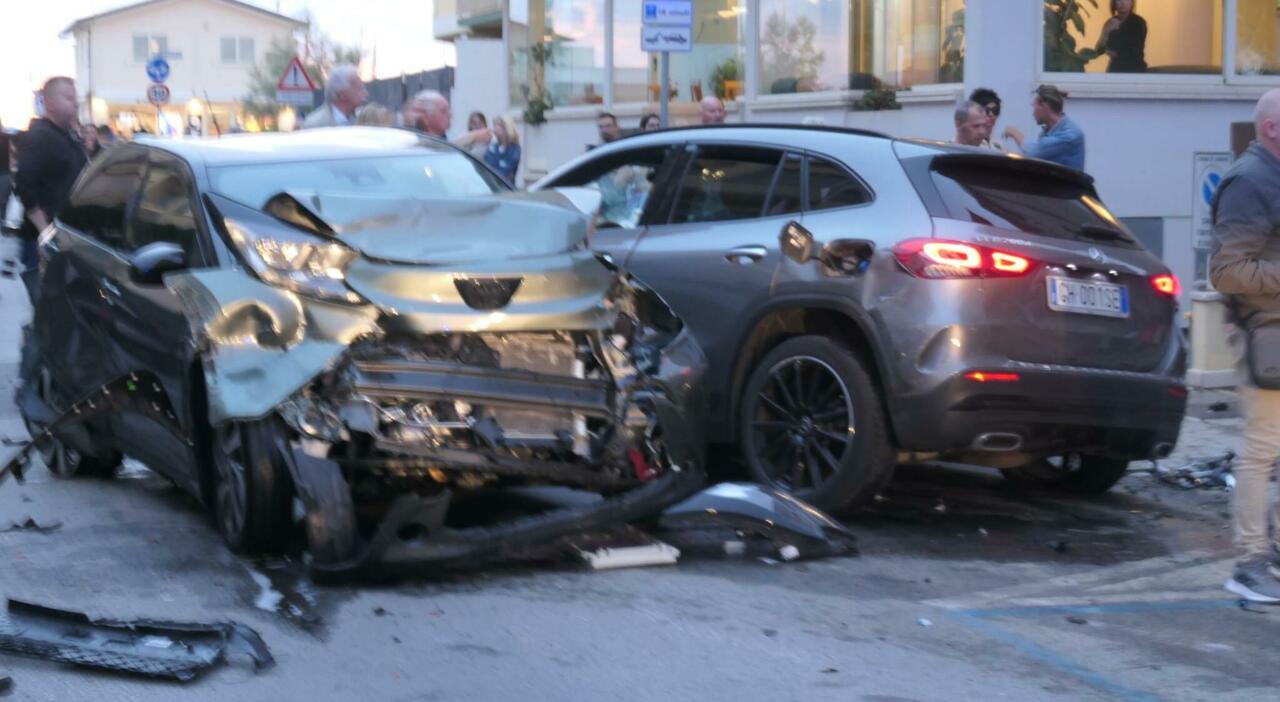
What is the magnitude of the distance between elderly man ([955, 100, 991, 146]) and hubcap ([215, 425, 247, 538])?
19.7ft

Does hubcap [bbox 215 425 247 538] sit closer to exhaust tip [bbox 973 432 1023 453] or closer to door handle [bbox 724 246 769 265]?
door handle [bbox 724 246 769 265]

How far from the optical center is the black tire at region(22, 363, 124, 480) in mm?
7930

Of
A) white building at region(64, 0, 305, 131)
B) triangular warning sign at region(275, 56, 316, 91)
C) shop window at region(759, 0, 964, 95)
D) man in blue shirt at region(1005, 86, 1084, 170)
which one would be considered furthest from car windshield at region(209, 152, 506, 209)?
white building at region(64, 0, 305, 131)

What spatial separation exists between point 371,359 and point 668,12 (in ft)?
29.2

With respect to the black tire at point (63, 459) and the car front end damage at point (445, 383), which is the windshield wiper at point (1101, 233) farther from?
the black tire at point (63, 459)

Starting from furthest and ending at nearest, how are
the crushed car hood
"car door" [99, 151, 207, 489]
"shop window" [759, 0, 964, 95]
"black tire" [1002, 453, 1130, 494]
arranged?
"shop window" [759, 0, 964, 95] → "black tire" [1002, 453, 1130, 494] → "car door" [99, 151, 207, 489] → the crushed car hood

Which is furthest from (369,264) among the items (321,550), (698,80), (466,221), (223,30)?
(223,30)

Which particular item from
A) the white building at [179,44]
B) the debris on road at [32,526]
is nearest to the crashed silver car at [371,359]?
the debris on road at [32,526]

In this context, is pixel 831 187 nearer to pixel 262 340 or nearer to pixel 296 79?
pixel 262 340

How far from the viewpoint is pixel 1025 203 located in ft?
23.1

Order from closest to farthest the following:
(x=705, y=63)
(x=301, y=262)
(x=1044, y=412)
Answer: (x=301, y=262)
(x=1044, y=412)
(x=705, y=63)

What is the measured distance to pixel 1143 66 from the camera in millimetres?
14695

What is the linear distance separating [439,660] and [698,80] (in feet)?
51.9

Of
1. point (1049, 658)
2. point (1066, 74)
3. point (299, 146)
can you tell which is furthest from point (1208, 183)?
point (1049, 658)
